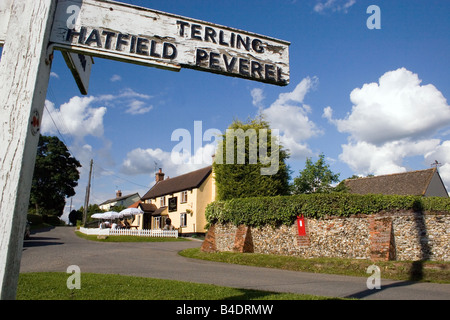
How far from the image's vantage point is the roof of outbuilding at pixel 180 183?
1421 inches

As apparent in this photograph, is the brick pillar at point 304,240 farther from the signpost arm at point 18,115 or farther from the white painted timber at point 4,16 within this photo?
the white painted timber at point 4,16

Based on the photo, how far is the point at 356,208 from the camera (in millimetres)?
14602

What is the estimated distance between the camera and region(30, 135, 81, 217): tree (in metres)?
51.8

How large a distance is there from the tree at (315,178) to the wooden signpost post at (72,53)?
72.8ft

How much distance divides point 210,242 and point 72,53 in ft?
55.9

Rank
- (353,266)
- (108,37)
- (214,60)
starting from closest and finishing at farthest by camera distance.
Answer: (108,37), (214,60), (353,266)

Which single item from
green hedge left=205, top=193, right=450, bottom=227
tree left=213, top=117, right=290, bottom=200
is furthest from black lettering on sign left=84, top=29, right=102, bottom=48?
tree left=213, top=117, right=290, bottom=200

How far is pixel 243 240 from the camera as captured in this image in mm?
17250

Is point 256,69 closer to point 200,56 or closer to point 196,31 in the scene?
point 200,56

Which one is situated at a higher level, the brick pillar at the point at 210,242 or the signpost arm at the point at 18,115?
the signpost arm at the point at 18,115
